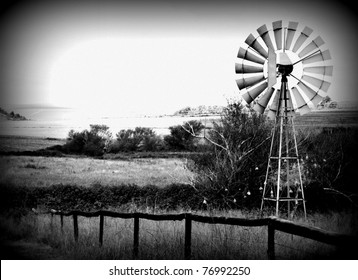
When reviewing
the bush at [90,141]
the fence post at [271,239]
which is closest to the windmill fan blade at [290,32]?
the fence post at [271,239]

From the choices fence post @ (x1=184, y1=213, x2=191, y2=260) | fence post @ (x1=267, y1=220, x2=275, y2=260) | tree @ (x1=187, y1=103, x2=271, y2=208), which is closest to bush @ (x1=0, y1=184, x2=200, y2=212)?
tree @ (x1=187, y1=103, x2=271, y2=208)

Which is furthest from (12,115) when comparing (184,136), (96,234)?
(184,136)

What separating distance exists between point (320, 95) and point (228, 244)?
11.7 feet

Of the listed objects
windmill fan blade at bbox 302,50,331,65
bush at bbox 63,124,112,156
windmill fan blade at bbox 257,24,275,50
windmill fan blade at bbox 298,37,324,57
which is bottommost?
bush at bbox 63,124,112,156

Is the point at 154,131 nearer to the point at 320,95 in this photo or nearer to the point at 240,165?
the point at 240,165

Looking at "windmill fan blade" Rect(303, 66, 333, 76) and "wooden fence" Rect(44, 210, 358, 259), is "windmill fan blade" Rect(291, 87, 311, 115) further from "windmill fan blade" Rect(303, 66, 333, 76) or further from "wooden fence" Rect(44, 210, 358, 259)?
"wooden fence" Rect(44, 210, 358, 259)

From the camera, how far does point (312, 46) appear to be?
299 inches

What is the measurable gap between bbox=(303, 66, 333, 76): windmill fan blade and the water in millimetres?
4858

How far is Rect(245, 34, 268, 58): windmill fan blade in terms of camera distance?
7.67 metres

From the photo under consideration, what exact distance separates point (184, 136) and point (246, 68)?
4968 mm

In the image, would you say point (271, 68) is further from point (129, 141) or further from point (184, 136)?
point (129, 141)

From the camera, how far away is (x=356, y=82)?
276 inches
